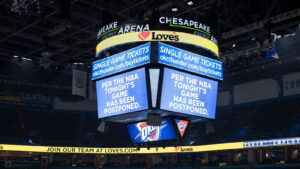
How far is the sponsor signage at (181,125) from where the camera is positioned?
42.4ft

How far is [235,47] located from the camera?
72.9ft

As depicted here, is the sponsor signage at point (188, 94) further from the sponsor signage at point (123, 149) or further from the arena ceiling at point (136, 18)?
the sponsor signage at point (123, 149)

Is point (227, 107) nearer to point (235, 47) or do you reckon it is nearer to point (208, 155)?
point (208, 155)

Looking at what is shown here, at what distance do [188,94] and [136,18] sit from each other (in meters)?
7.85

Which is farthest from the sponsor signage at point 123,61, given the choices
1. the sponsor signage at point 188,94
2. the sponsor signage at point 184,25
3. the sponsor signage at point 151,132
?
the sponsor signage at point 151,132

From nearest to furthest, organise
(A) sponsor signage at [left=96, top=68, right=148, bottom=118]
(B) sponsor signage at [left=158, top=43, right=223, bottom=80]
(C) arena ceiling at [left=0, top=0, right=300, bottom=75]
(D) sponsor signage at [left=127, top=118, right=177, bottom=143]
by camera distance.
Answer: (B) sponsor signage at [left=158, top=43, right=223, bottom=80] → (A) sponsor signage at [left=96, top=68, right=148, bottom=118] → (D) sponsor signage at [left=127, top=118, right=177, bottom=143] → (C) arena ceiling at [left=0, top=0, right=300, bottom=75]

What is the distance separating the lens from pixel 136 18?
753 inches

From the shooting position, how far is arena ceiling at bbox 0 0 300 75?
1612cm

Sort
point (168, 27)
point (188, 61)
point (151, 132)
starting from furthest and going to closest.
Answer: point (151, 132)
point (168, 27)
point (188, 61)

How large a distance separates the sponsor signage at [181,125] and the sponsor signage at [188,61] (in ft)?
5.51

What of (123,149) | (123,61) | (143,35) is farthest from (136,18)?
(123,149)

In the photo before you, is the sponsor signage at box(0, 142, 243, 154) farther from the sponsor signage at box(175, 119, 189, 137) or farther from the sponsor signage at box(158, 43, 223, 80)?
the sponsor signage at box(158, 43, 223, 80)

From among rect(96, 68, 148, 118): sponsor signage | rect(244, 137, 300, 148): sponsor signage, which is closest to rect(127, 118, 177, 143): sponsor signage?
rect(96, 68, 148, 118): sponsor signage

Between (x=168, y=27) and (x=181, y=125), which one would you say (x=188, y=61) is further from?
(x=181, y=125)
